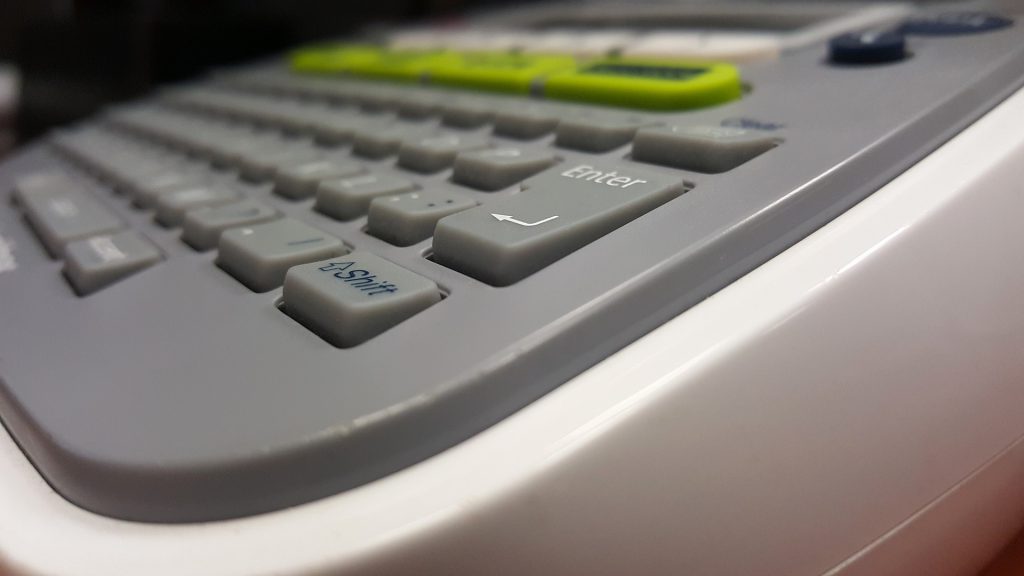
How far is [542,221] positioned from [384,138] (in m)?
0.14

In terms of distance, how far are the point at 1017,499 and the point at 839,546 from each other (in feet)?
0.25

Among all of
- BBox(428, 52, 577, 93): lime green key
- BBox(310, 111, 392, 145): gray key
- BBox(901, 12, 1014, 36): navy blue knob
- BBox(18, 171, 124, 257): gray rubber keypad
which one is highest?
BBox(901, 12, 1014, 36): navy blue knob

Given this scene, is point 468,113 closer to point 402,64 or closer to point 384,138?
point 384,138

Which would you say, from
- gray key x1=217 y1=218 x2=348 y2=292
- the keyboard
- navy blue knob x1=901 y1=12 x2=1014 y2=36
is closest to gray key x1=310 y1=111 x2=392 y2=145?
the keyboard

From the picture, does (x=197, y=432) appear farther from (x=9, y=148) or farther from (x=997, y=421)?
(x=9, y=148)

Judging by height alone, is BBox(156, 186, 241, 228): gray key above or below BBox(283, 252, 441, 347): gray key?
below

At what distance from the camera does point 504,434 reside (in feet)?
0.46

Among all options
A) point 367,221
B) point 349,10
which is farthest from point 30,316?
point 349,10

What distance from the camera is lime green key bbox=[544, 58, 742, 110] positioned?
263mm

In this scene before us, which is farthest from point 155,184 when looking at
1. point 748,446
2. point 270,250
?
point 748,446

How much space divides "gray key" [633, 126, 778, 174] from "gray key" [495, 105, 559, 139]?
0.05 m

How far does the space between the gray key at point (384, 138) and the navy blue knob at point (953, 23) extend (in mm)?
189

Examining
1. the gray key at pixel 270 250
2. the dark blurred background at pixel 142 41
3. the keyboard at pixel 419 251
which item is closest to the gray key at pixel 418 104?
the keyboard at pixel 419 251

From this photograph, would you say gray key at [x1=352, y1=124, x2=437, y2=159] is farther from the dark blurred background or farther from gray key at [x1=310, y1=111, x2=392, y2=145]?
the dark blurred background
